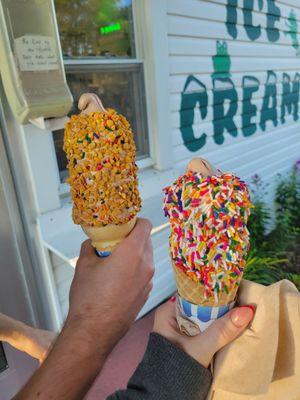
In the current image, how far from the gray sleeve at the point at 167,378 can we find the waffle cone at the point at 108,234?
0.35 m

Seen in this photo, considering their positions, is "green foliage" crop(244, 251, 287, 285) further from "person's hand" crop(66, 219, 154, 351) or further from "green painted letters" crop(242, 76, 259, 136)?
"person's hand" crop(66, 219, 154, 351)

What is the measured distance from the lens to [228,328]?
0.88 m

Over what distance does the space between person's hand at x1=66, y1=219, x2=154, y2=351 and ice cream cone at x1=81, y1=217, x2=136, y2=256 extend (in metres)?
0.03

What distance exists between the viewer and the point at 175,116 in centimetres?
312

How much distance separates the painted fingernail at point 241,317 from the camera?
87 cm

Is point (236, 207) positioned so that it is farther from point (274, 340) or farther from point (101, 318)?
point (101, 318)

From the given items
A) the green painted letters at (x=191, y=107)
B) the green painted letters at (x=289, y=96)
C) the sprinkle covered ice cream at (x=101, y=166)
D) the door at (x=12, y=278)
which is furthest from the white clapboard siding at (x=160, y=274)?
the green painted letters at (x=289, y=96)

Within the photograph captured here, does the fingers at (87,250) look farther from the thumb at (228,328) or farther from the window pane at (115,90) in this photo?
the window pane at (115,90)

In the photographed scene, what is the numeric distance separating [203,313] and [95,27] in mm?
2201

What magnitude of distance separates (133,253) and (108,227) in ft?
0.37

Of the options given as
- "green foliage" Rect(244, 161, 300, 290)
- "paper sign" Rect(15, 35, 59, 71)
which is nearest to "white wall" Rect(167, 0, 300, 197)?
"green foliage" Rect(244, 161, 300, 290)

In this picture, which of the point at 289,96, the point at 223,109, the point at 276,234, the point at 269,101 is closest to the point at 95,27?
the point at 223,109

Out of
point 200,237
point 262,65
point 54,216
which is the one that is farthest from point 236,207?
point 262,65

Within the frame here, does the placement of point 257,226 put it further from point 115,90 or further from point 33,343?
point 33,343
